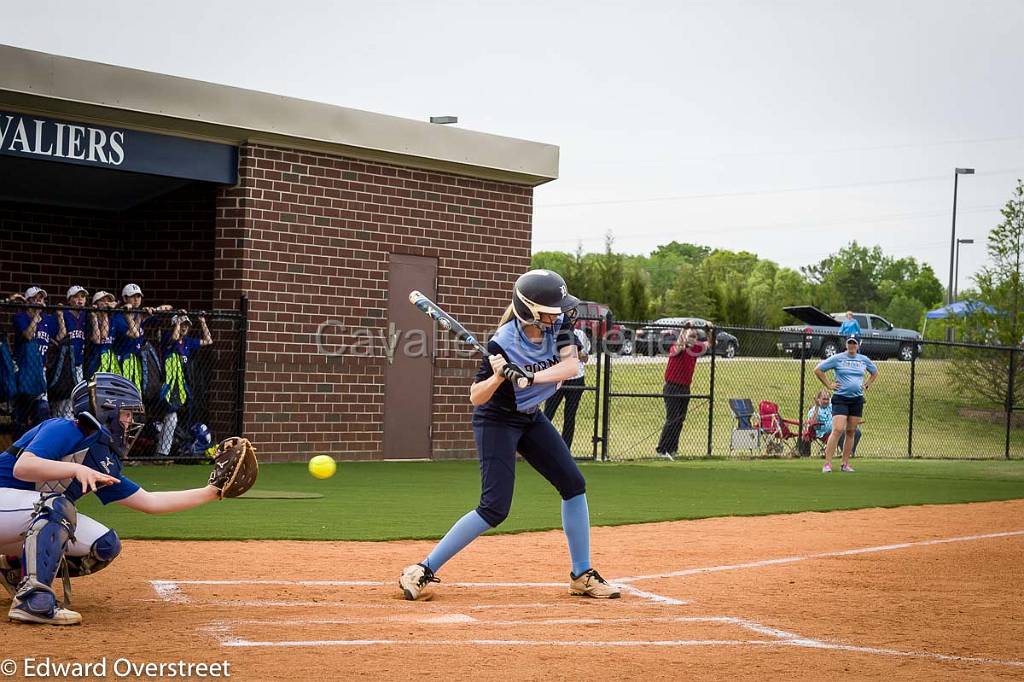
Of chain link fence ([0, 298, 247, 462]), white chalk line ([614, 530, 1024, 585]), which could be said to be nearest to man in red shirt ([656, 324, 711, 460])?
chain link fence ([0, 298, 247, 462])

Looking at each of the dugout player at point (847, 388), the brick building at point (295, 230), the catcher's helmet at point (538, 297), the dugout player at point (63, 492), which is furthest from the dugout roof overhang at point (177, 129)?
the catcher's helmet at point (538, 297)

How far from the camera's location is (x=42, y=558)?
6.22 metres

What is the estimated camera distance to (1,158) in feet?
52.7

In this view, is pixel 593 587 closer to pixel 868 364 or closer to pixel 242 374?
pixel 242 374

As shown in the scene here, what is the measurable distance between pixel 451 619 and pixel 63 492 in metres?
2.21

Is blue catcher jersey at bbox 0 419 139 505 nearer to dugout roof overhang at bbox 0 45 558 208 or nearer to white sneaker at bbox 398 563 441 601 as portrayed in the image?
white sneaker at bbox 398 563 441 601

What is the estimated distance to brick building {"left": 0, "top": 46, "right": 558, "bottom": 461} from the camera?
1659 cm

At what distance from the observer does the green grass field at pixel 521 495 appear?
10.9 metres

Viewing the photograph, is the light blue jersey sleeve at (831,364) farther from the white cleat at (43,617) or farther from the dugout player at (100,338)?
the white cleat at (43,617)

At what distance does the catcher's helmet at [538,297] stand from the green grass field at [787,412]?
53.9 feet

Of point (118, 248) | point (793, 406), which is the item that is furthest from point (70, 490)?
point (793, 406)

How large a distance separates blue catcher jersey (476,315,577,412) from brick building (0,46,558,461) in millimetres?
9974

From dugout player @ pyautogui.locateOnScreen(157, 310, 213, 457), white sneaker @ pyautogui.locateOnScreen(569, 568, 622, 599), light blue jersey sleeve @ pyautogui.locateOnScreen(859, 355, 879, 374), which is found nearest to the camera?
white sneaker @ pyautogui.locateOnScreen(569, 568, 622, 599)

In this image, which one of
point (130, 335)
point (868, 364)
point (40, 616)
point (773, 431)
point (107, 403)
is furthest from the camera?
point (773, 431)
